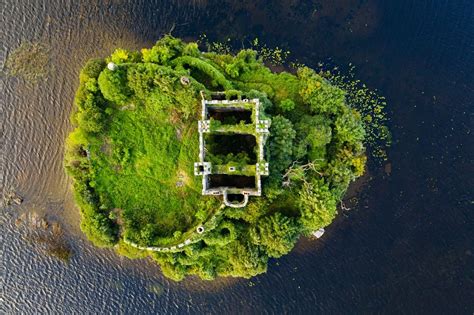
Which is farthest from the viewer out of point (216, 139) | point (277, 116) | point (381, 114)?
point (381, 114)

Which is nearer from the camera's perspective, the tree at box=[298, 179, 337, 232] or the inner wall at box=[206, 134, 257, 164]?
the tree at box=[298, 179, 337, 232]

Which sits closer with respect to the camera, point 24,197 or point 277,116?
point 277,116

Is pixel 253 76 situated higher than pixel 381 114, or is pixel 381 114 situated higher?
pixel 253 76

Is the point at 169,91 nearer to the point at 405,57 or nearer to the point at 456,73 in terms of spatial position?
the point at 405,57

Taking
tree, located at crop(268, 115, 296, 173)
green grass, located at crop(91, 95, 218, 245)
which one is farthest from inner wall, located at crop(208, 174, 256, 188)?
tree, located at crop(268, 115, 296, 173)

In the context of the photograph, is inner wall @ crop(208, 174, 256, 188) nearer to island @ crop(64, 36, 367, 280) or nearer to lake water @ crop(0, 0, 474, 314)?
island @ crop(64, 36, 367, 280)

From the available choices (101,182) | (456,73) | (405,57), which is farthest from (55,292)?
(456,73)

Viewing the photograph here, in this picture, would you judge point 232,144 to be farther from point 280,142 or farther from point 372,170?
point 372,170
